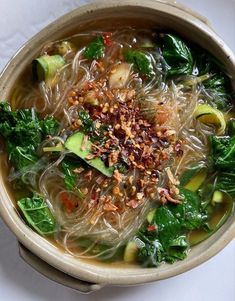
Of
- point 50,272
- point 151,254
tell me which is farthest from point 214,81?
point 50,272

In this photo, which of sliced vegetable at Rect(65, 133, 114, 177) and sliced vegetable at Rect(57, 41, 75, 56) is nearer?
sliced vegetable at Rect(65, 133, 114, 177)

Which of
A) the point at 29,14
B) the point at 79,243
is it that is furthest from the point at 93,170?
the point at 29,14

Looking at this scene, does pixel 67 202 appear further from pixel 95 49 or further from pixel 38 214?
pixel 95 49

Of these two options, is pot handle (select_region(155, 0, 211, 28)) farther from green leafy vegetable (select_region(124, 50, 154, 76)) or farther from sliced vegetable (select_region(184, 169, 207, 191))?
sliced vegetable (select_region(184, 169, 207, 191))

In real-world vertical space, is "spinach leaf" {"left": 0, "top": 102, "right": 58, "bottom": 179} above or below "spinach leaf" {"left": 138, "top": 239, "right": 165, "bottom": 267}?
above

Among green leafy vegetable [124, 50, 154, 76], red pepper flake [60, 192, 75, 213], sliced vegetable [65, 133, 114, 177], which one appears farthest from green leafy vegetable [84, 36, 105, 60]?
red pepper flake [60, 192, 75, 213]

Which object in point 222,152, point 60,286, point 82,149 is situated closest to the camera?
point 82,149

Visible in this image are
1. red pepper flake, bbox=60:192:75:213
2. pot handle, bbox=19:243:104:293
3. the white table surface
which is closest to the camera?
pot handle, bbox=19:243:104:293
